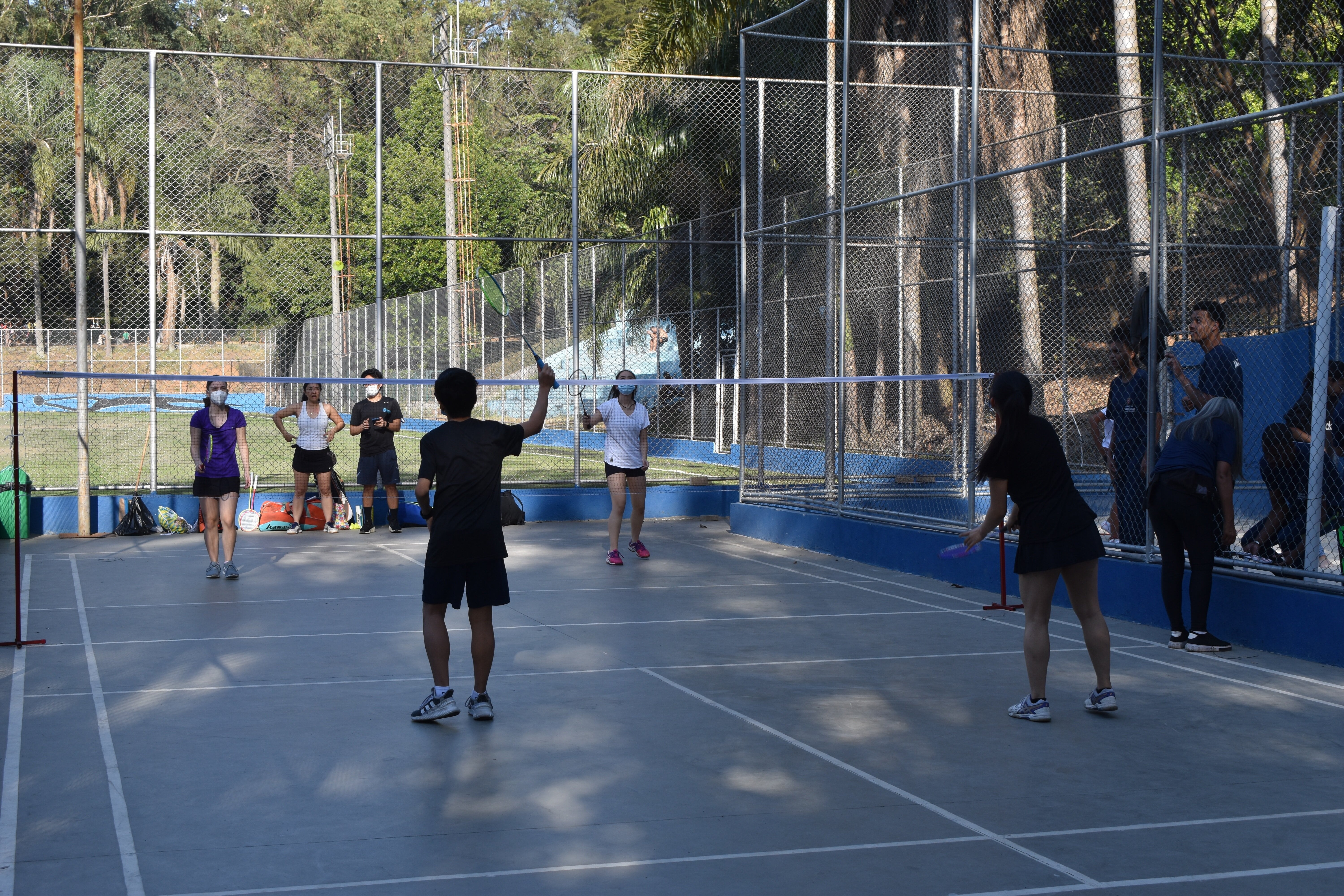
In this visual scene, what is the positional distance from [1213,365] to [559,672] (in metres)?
4.87

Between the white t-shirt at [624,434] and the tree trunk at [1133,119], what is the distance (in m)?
7.44

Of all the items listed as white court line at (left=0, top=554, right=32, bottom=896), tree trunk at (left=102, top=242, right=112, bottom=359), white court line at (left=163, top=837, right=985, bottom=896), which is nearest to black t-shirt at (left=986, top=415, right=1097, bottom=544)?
white court line at (left=163, top=837, right=985, bottom=896)

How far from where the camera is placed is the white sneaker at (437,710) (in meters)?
6.78

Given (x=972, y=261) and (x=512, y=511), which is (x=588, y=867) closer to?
(x=972, y=261)

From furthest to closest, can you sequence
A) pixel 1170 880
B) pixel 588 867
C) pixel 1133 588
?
pixel 1133 588 < pixel 588 867 < pixel 1170 880

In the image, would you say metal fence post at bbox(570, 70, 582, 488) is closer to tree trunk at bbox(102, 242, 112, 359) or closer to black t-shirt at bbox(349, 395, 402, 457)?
black t-shirt at bbox(349, 395, 402, 457)

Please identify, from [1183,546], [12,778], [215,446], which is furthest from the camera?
[215,446]

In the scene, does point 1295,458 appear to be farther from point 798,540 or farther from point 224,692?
point 224,692

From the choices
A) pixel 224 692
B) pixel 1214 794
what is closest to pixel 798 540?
pixel 224 692

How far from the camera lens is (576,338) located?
58.1 ft

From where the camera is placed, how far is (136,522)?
623 inches

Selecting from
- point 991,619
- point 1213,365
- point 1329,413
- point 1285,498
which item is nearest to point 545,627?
point 991,619

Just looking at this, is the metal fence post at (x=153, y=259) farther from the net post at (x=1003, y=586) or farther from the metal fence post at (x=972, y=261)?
the net post at (x=1003, y=586)

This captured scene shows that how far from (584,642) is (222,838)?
422cm
